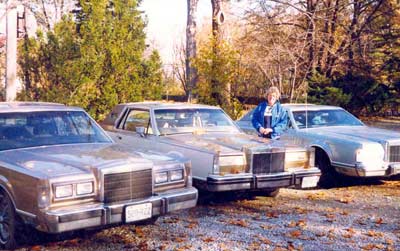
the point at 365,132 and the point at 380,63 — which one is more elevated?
the point at 380,63

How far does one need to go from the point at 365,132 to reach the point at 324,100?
37.1 feet

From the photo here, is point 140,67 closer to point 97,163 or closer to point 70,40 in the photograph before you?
point 70,40

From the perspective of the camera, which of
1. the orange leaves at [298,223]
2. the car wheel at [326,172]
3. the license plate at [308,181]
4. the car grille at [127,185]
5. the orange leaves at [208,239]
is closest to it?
the car grille at [127,185]

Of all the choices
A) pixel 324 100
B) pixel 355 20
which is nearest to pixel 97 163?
pixel 324 100

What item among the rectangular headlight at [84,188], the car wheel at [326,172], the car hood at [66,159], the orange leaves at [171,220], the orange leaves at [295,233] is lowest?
the orange leaves at [171,220]

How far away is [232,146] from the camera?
23.6ft

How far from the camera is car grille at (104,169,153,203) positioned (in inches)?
199

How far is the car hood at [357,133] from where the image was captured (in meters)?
8.73

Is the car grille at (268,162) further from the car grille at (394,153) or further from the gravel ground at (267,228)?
the car grille at (394,153)

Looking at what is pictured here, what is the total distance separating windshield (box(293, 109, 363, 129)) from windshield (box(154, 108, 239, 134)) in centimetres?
168

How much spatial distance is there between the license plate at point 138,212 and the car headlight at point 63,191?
578mm

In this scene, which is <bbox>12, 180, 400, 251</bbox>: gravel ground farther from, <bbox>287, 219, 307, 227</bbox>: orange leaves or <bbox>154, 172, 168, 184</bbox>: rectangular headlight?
<bbox>154, 172, 168, 184</bbox>: rectangular headlight

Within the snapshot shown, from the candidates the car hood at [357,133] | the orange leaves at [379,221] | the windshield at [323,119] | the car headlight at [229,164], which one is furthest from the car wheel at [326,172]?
the car headlight at [229,164]

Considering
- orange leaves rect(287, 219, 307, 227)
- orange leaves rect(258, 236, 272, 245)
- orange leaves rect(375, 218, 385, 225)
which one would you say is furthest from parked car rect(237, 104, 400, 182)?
orange leaves rect(258, 236, 272, 245)
